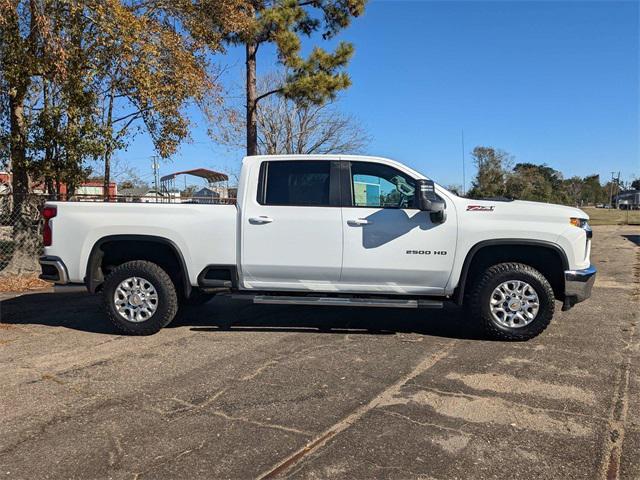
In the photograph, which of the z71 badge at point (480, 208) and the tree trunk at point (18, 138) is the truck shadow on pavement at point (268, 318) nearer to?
the z71 badge at point (480, 208)

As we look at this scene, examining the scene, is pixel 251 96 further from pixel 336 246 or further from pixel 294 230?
pixel 336 246

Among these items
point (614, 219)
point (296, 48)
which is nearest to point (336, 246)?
point (296, 48)

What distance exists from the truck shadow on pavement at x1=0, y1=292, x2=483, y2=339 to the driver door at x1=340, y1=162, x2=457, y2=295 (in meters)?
0.69

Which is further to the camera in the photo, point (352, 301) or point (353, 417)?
point (352, 301)

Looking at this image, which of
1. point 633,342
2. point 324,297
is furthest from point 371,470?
point 633,342

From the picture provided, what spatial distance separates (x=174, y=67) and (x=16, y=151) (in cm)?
336

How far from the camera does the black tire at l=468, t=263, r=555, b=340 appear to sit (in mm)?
5699

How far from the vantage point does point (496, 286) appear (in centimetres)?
575

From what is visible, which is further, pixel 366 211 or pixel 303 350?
pixel 366 211

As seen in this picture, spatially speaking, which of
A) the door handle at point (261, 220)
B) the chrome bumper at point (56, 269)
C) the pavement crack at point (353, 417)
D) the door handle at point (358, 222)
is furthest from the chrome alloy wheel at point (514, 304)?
the chrome bumper at point (56, 269)

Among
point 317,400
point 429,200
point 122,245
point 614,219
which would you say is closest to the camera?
point 317,400

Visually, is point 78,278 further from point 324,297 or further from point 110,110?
point 110,110

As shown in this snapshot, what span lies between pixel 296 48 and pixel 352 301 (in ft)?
34.7

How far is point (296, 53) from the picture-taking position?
1460 centimetres
